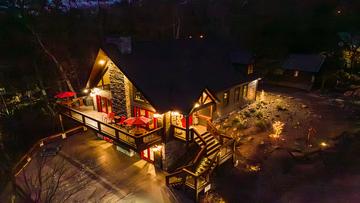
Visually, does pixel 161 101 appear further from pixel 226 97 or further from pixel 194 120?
pixel 226 97

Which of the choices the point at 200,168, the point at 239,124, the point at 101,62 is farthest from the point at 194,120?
the point at 101,62

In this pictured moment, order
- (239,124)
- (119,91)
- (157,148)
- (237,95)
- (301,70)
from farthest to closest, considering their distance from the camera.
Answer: (301,70), (237,95), (239,124), (119,91), (157,148)

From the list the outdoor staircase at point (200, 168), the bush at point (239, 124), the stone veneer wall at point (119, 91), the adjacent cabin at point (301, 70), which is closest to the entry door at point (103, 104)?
the stone veneer wall at point (119, 91)

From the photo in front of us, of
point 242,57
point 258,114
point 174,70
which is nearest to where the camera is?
point 174,70

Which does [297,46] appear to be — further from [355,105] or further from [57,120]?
[57,120]

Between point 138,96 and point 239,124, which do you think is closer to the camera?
point 138,96

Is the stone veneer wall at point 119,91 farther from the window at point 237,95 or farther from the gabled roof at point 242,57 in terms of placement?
the gabled roof at point 242,57

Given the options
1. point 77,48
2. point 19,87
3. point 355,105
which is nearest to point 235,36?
point 355,105
